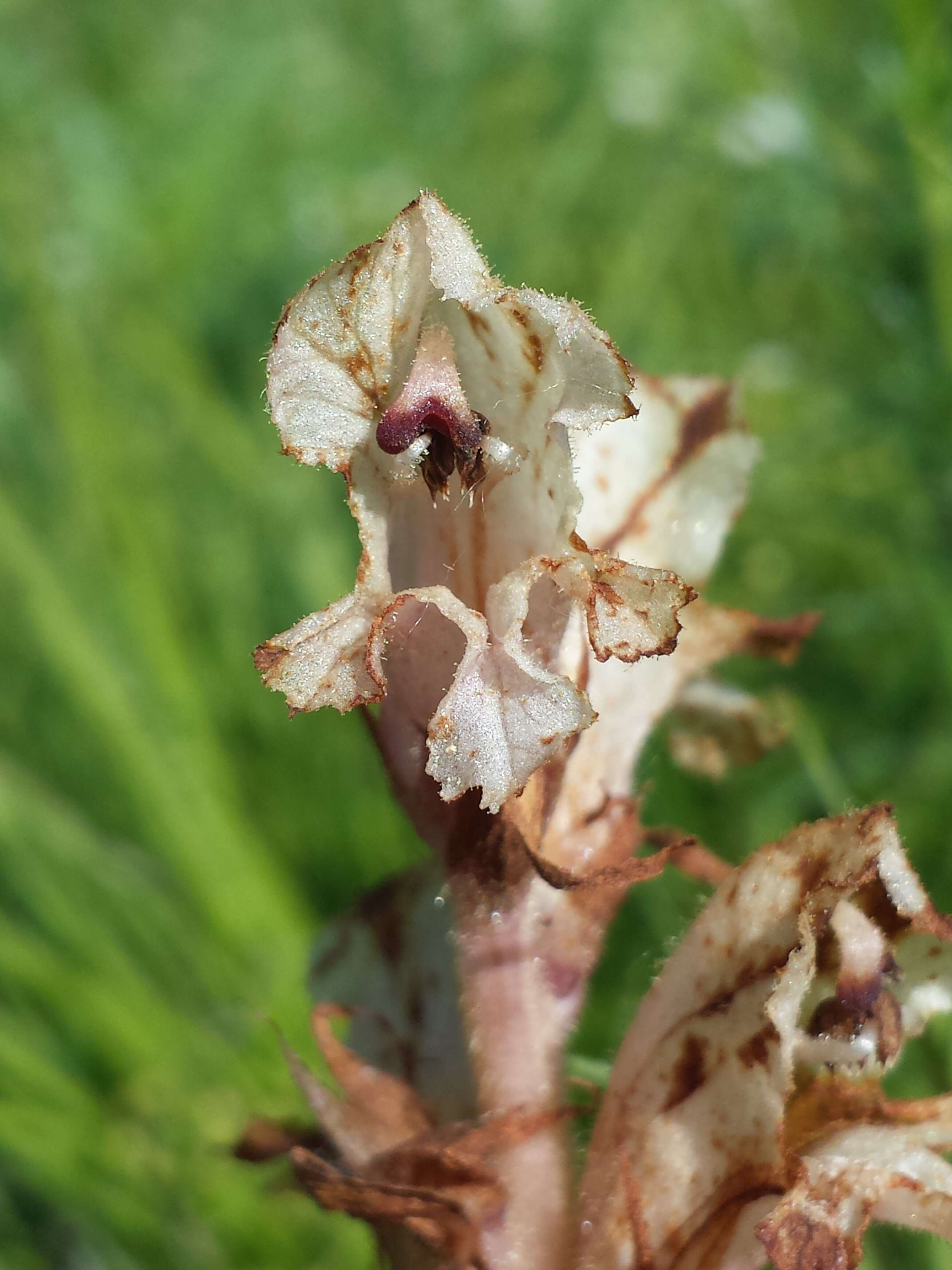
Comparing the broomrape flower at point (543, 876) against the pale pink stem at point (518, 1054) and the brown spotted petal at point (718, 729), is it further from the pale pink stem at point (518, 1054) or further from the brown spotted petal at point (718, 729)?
the brown spotted petal at point (718, 729)

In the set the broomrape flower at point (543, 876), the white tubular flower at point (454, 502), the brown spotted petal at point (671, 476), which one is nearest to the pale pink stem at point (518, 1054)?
the broomrape flower at point (543, 876)

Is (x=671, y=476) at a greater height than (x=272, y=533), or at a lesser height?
lesser

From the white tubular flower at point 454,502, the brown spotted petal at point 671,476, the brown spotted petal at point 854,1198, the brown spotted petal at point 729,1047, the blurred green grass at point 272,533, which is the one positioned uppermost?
the blurred green grass at point 272,533

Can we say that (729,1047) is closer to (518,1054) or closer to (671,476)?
(518,1054)

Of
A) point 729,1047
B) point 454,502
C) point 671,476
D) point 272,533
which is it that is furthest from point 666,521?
point 272,533

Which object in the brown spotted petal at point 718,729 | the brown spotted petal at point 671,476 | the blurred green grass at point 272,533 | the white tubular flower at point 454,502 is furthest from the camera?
the blurred green grass at point 272,533

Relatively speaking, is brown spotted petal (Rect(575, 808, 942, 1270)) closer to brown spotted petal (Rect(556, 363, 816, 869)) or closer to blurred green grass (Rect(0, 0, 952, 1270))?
brown spotted petal (Rect(556, 363, 816, 869))

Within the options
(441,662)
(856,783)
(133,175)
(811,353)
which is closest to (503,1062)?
(441,662)
